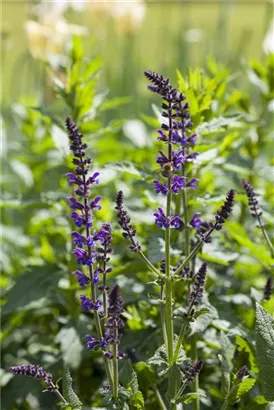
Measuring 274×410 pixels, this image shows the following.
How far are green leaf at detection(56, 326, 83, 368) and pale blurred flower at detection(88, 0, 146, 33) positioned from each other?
2.42m

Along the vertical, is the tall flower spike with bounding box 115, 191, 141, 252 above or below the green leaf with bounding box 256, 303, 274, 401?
above

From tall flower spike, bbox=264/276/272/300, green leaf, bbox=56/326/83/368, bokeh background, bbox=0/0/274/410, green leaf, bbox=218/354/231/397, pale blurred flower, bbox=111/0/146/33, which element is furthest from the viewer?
pale blurred flower, bbox=111/0/146/33

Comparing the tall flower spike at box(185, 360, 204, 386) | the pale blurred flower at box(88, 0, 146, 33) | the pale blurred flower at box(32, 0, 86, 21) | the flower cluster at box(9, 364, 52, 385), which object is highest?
the pale blurred flower at box(88, 0, 146, 33)

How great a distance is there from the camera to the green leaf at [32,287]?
173 centimetres

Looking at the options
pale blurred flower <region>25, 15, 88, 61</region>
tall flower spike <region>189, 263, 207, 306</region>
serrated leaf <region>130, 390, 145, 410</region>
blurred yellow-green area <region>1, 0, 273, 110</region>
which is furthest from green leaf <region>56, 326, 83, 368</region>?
pale blurred flower <region>25, 15, 88, 61</region>

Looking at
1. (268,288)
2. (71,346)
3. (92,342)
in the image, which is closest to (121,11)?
(71,346)

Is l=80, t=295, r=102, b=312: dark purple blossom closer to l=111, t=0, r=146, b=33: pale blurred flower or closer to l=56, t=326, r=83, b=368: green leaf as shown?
l=56, t=326, r=83, b=368: green leaf

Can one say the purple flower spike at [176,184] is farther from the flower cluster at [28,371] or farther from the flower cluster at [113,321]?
the flower cluster at [28,371]

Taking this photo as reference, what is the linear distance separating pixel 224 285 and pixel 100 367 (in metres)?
0.45

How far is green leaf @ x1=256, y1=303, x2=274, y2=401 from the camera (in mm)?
1229

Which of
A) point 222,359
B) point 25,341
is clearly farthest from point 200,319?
point 25,341

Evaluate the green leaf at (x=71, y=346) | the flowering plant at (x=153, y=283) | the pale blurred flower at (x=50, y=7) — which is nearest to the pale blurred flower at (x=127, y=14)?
the pale blurred flower at (x=50, y=7)

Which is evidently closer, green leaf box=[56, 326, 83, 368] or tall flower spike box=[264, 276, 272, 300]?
tall flower spike box=[264, 276, 272, 300]

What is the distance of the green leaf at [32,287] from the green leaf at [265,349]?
26.7 inches
